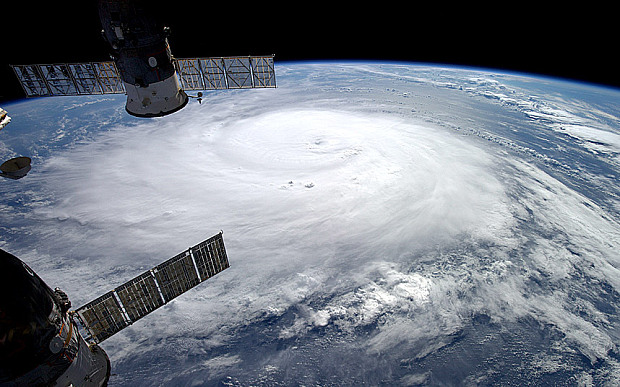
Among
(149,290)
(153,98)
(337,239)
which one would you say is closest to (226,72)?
(153,98)

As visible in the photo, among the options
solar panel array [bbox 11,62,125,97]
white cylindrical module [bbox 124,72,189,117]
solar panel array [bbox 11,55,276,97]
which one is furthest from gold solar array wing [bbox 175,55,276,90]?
white cylindrical module [bbox 124,72,189,117]

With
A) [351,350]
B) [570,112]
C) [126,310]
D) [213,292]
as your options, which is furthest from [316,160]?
[570,112]

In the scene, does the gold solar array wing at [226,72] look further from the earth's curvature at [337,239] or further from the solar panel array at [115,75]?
the earth's curvature at [337,239]

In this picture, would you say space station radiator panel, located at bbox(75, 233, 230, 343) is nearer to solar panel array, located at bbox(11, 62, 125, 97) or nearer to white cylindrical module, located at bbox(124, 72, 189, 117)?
white cylindrical module, located at bbox(124, 72, 189, 117)

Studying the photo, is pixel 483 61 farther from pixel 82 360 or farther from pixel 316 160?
pixel 82 360

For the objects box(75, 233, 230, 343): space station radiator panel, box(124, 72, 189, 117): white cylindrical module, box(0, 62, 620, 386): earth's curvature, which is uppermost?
box(124, 72, 189, 117): white cylindrical module

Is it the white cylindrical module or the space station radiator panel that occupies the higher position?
the white cylindrical module

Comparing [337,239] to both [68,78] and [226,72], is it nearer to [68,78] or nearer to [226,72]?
[226,72]

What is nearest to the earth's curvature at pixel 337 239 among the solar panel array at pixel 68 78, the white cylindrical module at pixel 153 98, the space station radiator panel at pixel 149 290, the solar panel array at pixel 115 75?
the space station radiator panel at pixel 149 290
